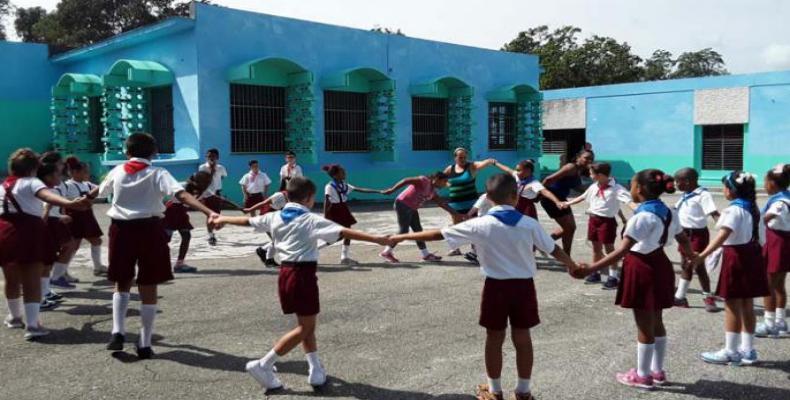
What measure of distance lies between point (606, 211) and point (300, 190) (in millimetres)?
4412

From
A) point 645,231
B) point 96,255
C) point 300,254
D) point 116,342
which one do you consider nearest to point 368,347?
point 300,254

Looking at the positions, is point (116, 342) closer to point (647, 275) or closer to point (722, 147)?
point (647, 275)

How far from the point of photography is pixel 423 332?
5.88 meters

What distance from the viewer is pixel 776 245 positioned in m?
5.58

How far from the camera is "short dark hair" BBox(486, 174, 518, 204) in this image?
4117 millimetres

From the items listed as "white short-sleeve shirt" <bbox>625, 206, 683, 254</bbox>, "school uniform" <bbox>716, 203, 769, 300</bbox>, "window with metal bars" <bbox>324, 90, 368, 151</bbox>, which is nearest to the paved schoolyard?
"school uniform" <bbox>716, 203, 769, 300</bbox>

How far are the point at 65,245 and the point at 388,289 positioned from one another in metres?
3.64

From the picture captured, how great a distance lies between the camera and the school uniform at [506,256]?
403 centimetres

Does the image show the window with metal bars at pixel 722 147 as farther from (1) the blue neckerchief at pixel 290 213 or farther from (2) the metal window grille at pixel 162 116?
(1) the blue neckerchief at pixel 290 213

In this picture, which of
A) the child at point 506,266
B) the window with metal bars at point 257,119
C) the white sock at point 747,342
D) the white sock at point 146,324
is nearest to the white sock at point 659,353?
the white sock at point 747,342

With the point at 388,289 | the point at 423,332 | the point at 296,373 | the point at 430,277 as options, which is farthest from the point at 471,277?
the point at 296,373

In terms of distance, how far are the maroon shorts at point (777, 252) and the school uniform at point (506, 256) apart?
103 inches

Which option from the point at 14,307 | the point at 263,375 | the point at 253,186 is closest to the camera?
the point at 263,375

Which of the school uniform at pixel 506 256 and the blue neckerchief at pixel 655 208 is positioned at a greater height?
the blue neckerchief at pixel 655 208
